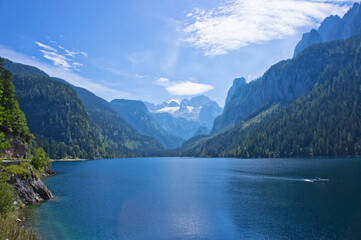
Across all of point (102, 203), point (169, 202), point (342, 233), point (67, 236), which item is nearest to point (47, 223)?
point (67, 236)

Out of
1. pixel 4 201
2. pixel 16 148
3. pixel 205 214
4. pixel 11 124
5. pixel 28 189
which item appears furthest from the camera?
pixel 16 148

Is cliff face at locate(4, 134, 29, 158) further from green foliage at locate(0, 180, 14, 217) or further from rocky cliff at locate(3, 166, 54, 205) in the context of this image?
green foliage at locate(0, 180, 14, 217)

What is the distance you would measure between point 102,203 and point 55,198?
14996 mm

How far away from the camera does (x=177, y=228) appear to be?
176 feet

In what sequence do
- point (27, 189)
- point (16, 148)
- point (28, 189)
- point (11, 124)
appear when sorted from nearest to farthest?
point (27, 189)
point (28, 189)
point (11, 124)
point (16, 148)

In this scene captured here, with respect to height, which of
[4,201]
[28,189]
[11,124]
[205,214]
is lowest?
[205,214]

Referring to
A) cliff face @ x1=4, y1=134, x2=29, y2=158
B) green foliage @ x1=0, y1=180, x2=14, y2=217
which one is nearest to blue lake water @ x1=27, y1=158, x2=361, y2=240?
green foliage @ x1=0, y1=180, x2=14, y2=217

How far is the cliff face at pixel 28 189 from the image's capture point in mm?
63688

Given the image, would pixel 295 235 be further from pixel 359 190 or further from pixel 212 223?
pixel 359 190

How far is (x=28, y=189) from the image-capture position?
68562mm

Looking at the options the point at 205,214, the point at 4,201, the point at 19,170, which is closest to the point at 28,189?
the point at 19,170

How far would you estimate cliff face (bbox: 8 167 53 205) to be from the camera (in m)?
63.7

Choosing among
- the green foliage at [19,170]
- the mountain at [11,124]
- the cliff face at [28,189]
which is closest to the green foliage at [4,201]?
the cliff face at [28,189]

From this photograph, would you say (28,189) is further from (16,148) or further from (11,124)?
(16,148)
